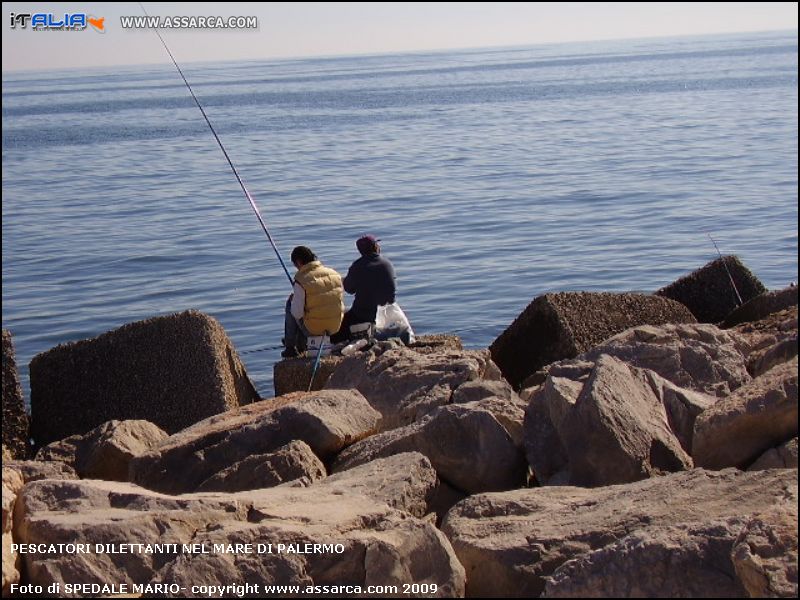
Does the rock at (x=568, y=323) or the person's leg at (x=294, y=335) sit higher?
the rock at (x=568, y=323)

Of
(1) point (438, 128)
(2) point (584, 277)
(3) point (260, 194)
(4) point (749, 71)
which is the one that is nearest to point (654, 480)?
(2) point (584, 277)

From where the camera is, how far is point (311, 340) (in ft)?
28.3

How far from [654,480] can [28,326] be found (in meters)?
9.98

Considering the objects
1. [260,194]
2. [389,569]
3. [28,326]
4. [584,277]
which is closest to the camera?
[389,569]

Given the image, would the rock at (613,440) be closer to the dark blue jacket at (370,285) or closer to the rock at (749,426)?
the rock at (749,426)

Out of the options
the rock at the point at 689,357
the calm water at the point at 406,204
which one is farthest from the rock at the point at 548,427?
the calm water at the point at 406,204

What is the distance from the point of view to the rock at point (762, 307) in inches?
306

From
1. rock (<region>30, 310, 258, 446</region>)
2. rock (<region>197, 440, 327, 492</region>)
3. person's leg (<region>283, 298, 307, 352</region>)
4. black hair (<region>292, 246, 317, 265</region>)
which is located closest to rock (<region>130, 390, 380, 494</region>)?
rock (<region>197, 440, 327, 492</region>)

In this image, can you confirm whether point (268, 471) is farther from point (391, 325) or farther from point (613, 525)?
point (391, 325)

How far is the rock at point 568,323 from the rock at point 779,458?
118 inches

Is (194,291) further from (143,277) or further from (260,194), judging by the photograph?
(260,194)

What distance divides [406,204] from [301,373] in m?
12.9

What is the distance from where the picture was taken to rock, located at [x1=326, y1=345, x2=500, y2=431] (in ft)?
19.4

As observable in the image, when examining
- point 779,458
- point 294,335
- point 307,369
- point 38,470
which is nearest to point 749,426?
point 779,458
